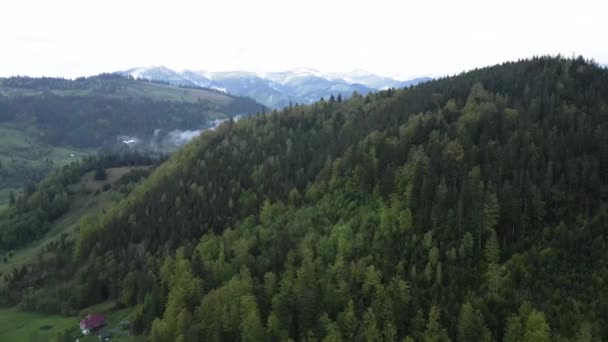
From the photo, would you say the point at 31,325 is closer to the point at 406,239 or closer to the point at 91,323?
the point at 91,323

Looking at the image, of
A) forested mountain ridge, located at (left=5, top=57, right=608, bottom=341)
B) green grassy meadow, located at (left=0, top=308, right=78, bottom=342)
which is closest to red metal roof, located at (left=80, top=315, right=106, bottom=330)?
green grassy meadow, located at (left=0, top=308, right=78, bottom=342)

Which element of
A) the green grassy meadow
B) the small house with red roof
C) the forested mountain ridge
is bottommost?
the green grassy meadow

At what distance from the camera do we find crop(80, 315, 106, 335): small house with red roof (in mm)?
138875

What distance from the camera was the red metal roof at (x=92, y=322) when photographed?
5482 inches

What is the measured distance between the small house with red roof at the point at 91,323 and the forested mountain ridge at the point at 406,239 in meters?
10.7

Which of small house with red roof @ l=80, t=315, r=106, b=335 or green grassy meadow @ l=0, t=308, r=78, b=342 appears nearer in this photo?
small house with red roof @ l=80, t=315, r=106, b=335

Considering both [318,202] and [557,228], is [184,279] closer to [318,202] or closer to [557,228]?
[318,202]

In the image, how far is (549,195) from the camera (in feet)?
400

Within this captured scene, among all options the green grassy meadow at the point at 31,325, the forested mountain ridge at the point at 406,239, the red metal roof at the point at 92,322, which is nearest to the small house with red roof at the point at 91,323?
the red metal roof at the point at 92,322

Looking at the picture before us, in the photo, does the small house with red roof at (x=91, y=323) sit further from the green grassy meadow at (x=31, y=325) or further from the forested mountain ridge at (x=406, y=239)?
the forested mountain ridge at (x=406, y=239)

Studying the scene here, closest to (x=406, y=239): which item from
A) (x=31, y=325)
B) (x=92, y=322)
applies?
(x=92, y=322)

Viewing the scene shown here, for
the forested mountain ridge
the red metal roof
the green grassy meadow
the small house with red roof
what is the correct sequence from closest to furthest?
the forested mountain ridge → the small house with red roof → the red metal roof → the green grassy meadow

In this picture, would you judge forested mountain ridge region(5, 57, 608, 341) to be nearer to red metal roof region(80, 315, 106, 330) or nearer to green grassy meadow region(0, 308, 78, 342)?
red metal roof region(80, 315, 106, 330)

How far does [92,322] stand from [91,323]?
0.43 meters
